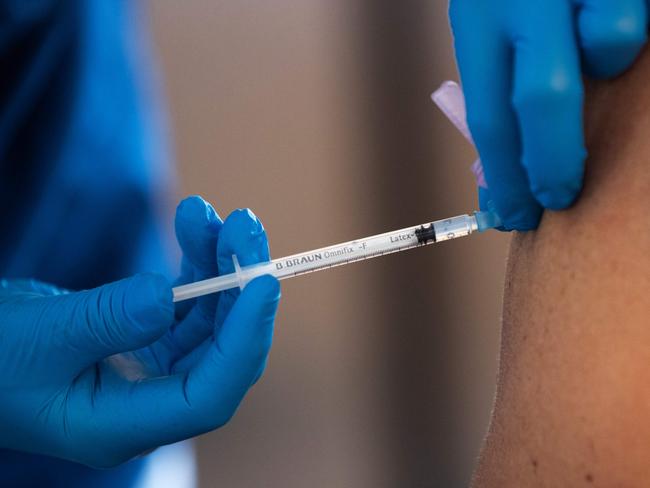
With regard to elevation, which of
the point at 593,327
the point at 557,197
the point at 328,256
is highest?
the point at 328,256

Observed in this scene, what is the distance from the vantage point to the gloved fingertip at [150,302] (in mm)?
877

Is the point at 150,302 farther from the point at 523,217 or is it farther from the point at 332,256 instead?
the point at 523,217

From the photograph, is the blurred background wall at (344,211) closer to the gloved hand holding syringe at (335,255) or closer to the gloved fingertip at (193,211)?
the gloved fingertip at (193,211)

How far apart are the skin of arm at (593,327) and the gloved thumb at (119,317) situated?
463 mm

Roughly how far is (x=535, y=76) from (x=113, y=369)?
0.73 m

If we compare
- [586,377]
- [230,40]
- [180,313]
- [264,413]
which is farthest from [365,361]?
[586,377]

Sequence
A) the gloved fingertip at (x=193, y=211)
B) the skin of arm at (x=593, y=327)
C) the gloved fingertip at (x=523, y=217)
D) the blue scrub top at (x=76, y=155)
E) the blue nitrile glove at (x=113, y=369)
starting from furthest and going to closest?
the blue scrub top at (x=76, y=155) < the gloved fingertip at (x=193, y=211) < the blue nitrile glove at (x=113, y=369) < the gloved fingertip at (x=523, y=217) < the skin of arm at (x=593, y=327)

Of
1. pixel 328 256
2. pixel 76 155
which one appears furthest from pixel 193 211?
pixel 76 155

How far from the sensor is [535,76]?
659mm

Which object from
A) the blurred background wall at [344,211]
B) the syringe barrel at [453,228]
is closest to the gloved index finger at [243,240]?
the syringe barrel at [453,228]

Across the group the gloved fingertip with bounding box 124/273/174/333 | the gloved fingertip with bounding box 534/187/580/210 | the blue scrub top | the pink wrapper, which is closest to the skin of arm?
the gloved fingertip with bounding box 534/187/580/210

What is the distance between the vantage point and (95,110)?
1.36 metres

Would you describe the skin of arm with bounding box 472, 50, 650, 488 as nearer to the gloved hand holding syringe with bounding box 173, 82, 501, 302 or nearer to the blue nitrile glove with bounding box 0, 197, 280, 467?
the gloved hand holding syringe with bounding box 173, 82, 501, 302

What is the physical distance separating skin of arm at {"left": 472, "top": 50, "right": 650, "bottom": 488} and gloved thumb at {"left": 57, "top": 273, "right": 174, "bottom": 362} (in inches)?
18.2
